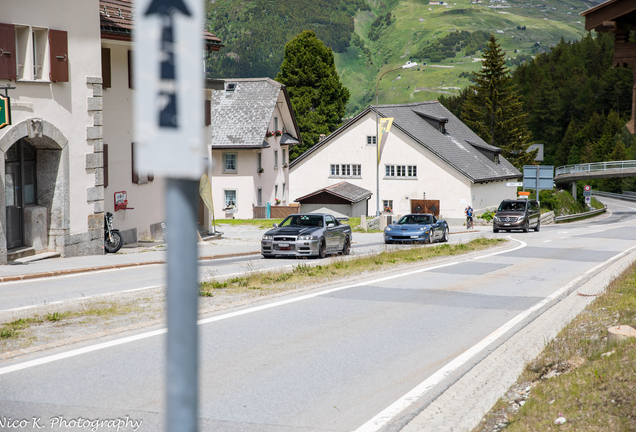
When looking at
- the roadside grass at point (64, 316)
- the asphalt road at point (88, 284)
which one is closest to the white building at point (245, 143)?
the asphalt road at point (88, 284)

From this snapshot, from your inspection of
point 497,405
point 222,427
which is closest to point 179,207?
point 222,427

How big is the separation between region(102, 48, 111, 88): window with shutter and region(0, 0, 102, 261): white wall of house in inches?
96.4

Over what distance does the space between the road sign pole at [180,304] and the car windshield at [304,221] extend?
2200 cm

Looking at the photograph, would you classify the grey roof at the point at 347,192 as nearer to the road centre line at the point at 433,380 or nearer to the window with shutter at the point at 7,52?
the window with shutter at the point at 7,52

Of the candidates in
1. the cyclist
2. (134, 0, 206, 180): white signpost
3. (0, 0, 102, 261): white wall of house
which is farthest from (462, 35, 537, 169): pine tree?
(134, 0, 206, 180): white signpost

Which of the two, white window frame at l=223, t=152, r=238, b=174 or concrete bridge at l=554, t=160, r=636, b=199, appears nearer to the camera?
white window frame at l=223, t=152, r=238, b=174

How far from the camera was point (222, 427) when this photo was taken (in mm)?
5902

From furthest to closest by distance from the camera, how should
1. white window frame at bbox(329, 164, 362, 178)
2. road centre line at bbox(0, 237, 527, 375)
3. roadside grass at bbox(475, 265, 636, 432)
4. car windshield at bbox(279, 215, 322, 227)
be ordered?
white window frame at bbox(329, 164, 362, 178), car windshield at bbox(279, 215, 322, 227), road centre line at bbox(0, 237, 527, 375), roadside grass at bbox(475, 265, 636, 432)

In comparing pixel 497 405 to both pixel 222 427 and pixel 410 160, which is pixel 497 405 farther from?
pixel 410 160

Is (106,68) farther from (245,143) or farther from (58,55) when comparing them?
(245,143)

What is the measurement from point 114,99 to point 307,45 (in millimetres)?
A: 57596

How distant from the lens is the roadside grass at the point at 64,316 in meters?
9.07

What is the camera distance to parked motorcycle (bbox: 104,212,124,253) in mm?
22797

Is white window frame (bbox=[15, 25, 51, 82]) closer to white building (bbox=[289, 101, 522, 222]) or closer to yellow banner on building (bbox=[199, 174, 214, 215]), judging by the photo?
yellow banner on building (bbox=[199, 174, 214, 215])
